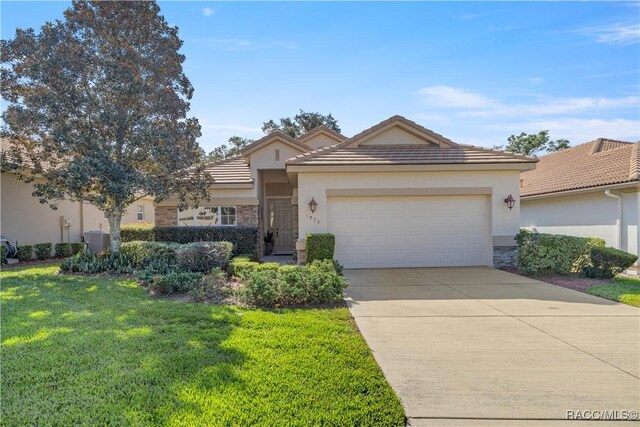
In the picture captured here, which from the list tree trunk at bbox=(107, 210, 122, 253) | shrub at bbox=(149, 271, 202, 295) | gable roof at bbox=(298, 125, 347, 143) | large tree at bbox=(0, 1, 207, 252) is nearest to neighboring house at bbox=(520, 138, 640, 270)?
gable roof at bbox=(298, 125, 347, 143)

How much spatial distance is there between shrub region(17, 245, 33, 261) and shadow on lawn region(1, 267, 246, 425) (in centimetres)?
798

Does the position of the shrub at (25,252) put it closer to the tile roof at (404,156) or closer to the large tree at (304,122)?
the tile roof at (404,156)

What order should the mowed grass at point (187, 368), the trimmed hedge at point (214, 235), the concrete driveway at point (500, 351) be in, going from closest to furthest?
the mowed grass at point (187, 368) < the concrete driveway at point (500, 351) < the trimmed hedge at point (214, 235)

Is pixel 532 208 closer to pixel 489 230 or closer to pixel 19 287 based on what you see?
pixel 489 230

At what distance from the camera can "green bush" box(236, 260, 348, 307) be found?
676 centimetres

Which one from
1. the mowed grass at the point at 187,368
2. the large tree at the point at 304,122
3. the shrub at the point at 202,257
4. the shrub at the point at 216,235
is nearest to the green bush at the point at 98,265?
the shrub at the point at 202,257

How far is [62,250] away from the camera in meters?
15.0

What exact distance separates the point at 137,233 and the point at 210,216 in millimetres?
3084

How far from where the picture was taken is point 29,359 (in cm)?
410

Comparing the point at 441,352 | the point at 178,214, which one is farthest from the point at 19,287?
the point at 441,352

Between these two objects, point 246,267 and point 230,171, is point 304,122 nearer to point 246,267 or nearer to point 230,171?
point 230,171

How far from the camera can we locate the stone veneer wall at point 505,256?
1153 cm

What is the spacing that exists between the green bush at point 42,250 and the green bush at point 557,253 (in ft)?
60.3

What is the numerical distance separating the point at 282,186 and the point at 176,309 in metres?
11.4
